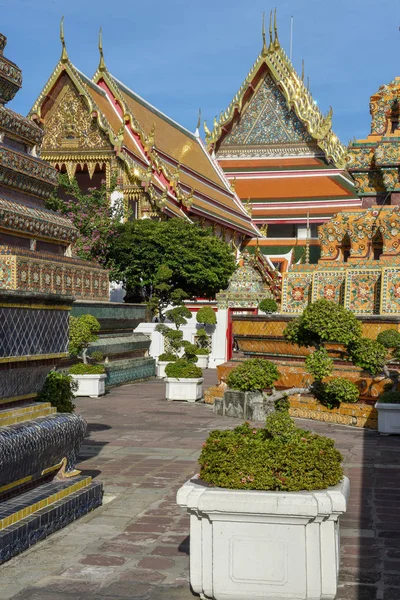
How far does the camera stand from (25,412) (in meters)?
5.52

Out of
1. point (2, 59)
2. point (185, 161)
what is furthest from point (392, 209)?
point (185, 161)

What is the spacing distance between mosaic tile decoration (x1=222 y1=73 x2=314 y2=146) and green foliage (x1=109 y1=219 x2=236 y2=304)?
1344 centimetres

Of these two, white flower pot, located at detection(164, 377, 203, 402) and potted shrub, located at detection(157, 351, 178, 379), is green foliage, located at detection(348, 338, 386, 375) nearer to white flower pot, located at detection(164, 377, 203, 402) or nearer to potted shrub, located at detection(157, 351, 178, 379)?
white flower pot, located at detection(164, 377, 203, 402)

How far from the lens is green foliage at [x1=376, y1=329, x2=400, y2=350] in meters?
10.9

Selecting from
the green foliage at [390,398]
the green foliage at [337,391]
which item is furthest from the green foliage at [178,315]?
the green foliage at [390,398]

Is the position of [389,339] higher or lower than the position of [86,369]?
higher

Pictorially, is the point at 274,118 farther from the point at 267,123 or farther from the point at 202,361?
the point at 202,361

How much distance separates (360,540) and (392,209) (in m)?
8.89

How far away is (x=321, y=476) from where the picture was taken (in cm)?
432

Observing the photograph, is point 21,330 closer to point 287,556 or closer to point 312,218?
point 287,556

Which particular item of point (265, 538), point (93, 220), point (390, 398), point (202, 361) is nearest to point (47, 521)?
point (265, 538)

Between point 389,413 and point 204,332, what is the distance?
14689 millimetres

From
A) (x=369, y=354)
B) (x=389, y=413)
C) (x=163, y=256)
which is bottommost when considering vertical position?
(x=389, y=413)

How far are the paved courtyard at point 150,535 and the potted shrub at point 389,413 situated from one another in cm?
49
